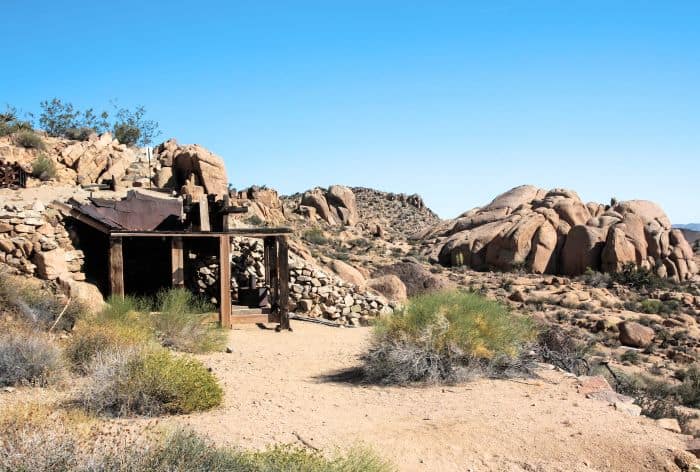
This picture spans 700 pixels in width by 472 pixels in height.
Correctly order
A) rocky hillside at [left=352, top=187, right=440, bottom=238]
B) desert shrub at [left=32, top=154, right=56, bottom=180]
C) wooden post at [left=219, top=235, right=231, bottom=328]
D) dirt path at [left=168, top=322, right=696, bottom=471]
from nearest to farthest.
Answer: dirt path at [left=168, top=322, right=696, bottom=471] → wooden post at [left=219, top=235, right=231, bottom=328] → desert shrub at [left=32, top=154, right=56, bottom=180] → rocky hillside at [left=352, top=187, right=440, bottom=238]

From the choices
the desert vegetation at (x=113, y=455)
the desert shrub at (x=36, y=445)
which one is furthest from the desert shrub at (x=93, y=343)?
the desert shrub at (x=36, y=445)

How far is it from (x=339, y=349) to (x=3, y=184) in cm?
1410

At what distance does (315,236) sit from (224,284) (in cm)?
2060

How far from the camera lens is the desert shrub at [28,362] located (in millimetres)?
8617

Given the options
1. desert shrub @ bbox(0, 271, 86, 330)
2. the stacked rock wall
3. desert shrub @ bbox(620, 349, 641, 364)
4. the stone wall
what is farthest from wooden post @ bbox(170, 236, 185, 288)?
desert shrub @ bbox(620, 349, 641, 364)

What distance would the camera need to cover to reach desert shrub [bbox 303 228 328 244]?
1406 inches

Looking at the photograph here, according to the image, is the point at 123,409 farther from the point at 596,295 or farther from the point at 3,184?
the point at 596,295

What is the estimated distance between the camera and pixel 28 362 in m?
8.77

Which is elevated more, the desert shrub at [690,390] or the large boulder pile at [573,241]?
the large boulder pile at [573,241]

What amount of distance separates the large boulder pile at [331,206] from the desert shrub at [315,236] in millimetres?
4076

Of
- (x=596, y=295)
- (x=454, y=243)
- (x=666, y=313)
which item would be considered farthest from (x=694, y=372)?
(x=454, y=243)

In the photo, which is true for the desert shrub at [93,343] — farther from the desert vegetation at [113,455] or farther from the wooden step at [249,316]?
the wooden step at [249,316]

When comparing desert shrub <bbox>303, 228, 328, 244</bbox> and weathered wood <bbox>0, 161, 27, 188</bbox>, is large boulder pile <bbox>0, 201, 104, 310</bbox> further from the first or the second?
desert shrub <bbox>303, 228, 328, 244</bbox>

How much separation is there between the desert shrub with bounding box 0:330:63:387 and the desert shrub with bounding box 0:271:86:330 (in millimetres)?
2570
